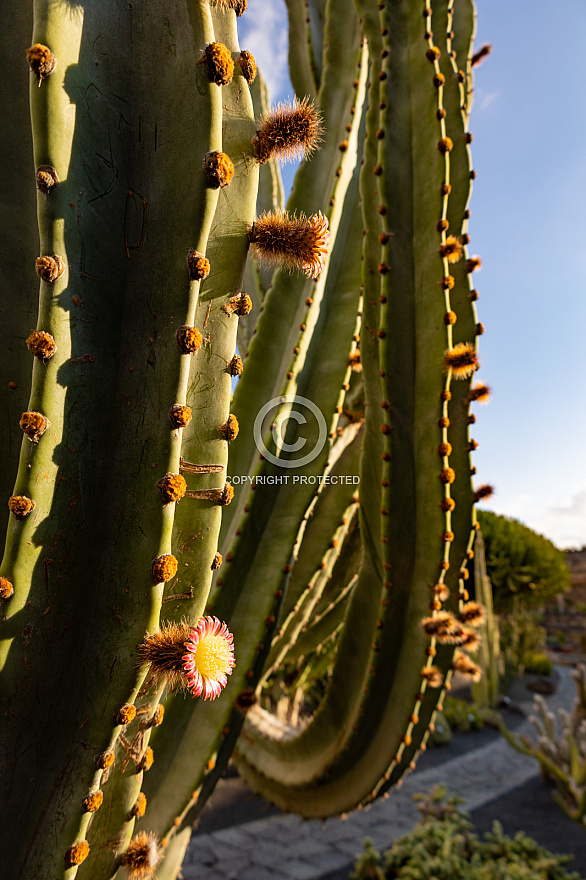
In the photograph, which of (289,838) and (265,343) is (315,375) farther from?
(289,838)

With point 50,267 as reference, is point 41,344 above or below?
below

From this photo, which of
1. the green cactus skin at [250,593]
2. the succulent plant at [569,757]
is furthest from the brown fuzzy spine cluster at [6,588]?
the succulent plant at [569,757]

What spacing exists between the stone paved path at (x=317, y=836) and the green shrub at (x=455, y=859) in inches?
19.3

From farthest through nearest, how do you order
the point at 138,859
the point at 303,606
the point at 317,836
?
the point at 317,836 < the point at 303,606 < the point at 138,859

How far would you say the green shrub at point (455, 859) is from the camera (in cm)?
358

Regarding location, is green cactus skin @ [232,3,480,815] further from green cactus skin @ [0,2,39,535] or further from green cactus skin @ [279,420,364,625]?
green cactus skin @ [0,2,39,535]

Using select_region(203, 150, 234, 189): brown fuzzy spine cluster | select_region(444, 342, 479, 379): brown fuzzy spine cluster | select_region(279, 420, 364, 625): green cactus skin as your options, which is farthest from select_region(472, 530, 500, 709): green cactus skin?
select_region(203, 150, 234, 189): brown fuzzy spine cluster

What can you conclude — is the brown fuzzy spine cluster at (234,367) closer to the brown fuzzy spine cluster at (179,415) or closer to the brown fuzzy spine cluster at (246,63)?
the brown fuzzy spine cluster at (179,415)

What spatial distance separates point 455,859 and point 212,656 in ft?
13.7

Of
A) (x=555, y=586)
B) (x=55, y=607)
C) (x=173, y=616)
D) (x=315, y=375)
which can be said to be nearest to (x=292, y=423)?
(x=315, y=375)

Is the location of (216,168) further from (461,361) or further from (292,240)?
(461,361)

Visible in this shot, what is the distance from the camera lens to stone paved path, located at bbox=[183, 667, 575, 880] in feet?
13.5

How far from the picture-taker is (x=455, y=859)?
3.76 m

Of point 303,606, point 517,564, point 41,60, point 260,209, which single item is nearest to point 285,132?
point 41,60
